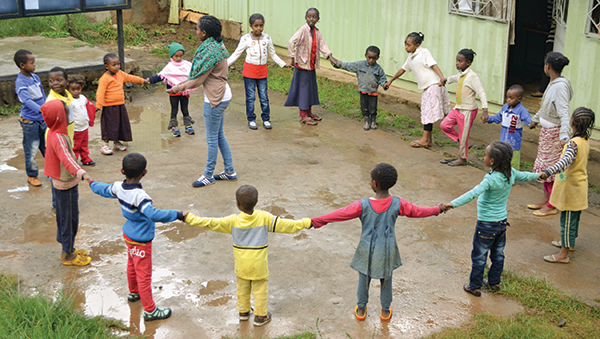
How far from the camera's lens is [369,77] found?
8.29m

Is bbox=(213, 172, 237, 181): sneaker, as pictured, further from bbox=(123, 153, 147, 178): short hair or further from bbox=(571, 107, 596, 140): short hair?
bbox=(571, 107, 596, 140): short hair

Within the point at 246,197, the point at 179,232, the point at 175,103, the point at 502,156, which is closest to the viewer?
the point at 246,197

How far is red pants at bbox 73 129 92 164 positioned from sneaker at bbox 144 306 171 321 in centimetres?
332

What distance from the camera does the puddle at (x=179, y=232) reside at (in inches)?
207

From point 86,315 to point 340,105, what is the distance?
6497 mm

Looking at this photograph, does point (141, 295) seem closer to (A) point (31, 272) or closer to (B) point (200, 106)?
(A) point (31, 272)

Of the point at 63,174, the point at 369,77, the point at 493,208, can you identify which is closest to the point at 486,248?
the point at 493,208

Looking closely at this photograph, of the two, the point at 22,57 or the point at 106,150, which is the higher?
the point at 22,57

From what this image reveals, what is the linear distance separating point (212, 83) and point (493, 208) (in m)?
3.45

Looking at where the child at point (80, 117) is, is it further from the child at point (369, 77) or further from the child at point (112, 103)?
the child at point (369, 77)

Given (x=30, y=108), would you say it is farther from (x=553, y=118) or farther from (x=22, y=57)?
(x=553, y=118)

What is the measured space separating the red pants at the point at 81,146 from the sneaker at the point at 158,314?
3.32 metres

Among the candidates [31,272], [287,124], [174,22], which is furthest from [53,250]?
[174,22]

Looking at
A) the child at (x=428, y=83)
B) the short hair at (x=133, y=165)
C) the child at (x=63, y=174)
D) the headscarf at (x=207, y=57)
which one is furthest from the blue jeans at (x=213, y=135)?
the child at (x=428, y=83)
